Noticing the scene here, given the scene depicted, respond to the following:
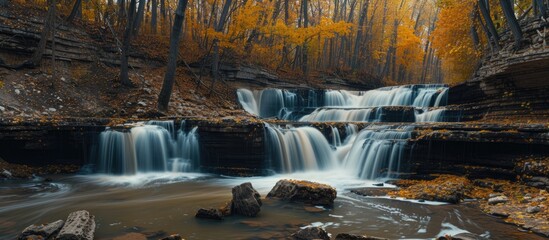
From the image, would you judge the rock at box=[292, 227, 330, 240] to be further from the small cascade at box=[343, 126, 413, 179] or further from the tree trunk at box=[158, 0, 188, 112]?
the tree trunk at box=[158, 0, 188, 112]

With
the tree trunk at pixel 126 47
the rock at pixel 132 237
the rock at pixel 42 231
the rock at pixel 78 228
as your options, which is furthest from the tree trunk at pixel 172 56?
the rock at pixel 42 231

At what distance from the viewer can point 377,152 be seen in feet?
33.3

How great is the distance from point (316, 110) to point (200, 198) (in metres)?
12.9

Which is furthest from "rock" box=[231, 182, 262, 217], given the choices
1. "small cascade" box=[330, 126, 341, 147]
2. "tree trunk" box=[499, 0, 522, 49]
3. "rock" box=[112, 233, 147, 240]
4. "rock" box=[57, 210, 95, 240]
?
Answer: "tree trunk" box=[499, 0, 522, 49]

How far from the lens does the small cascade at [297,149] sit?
1116 centimetres

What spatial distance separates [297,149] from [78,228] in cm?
780

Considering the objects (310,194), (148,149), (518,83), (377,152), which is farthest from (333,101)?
(310,194)

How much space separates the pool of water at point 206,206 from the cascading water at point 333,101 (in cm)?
974

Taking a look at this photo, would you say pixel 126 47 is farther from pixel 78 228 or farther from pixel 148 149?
pixel 78 228

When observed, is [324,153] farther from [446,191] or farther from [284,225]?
[284,225]

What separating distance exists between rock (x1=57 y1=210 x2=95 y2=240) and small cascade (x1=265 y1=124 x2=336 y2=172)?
653 centimetres

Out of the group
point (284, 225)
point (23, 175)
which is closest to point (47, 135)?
point (23, 175)

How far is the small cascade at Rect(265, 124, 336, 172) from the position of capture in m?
11.2

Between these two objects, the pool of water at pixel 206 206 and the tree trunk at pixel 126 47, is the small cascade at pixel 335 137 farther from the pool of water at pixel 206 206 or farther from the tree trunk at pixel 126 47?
the tree trunk at pixel 126 47
